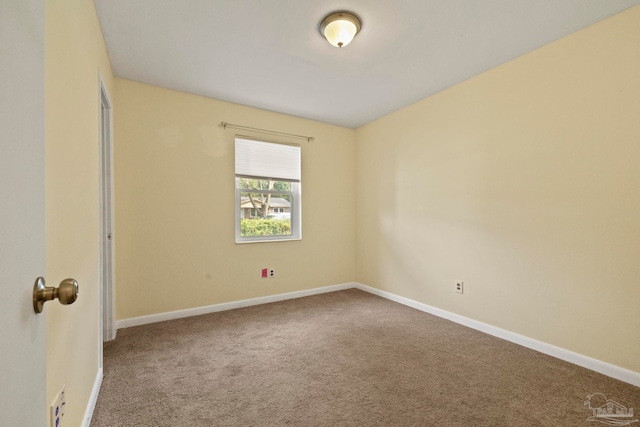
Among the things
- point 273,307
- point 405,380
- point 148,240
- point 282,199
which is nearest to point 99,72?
point 148,240

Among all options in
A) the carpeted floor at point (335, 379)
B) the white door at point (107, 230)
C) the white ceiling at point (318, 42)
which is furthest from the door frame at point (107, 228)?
the white ceiling at point (318, 42)

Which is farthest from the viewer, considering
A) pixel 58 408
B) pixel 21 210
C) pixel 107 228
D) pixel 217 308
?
pixel 217 308

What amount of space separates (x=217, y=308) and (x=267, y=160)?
195cm

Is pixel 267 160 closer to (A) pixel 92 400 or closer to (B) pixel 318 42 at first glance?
(B) pixel 318 42

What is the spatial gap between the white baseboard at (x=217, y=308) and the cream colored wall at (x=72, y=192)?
3.51 feet

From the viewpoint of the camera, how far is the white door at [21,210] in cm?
51

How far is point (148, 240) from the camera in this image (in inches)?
121

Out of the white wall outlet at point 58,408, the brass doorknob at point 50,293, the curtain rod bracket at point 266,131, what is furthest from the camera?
the curtain rod bracket at point 266,131

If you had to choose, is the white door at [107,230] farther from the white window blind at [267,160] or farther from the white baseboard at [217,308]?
the white window blind at [267,160]

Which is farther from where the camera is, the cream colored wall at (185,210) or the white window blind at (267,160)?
the white window blind at (267,160)

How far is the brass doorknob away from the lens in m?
0.63

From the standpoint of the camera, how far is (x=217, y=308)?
344 centimetres

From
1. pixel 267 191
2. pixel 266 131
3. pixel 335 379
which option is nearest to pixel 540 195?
pixel 335 379

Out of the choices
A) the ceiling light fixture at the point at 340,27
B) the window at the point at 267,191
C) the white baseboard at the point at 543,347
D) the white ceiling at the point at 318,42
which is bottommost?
the white baseboard at the point at 543,347
